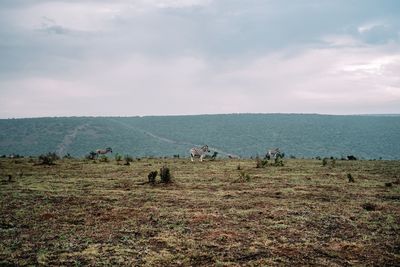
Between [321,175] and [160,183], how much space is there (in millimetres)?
8659

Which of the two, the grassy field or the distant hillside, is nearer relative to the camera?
the grassy field

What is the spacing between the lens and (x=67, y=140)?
9000cm

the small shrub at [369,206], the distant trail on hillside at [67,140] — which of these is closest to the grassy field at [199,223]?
the small shrub at [369,206]

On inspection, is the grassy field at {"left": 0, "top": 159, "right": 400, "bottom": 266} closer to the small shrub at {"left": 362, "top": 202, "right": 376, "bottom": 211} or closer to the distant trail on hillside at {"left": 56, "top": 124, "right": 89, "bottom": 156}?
the small shrub at {"left": 362, "top": 202, "right": 376, "bottom": 211}

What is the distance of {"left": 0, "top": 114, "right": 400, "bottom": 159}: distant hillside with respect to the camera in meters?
80.4

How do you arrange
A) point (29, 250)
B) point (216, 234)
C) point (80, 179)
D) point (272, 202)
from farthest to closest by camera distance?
point (80, 179) < point (272, 202) < point (216, 234) < point (29, 250)

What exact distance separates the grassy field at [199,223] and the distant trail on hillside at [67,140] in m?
65.4

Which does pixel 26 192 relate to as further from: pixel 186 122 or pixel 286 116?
pixel 286 116

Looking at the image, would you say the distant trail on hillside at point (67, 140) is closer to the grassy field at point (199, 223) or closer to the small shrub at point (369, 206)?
the grassy field at point (199, 223)

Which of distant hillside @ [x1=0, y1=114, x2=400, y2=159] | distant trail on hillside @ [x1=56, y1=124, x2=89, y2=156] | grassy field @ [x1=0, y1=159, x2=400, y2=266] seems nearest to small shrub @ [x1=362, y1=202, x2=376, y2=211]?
grassy field @ [x1=0, y1=159, x2=400, y2=266]

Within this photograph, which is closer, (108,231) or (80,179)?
(108,231)

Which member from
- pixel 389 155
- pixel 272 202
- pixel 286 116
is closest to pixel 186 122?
pixel 286 116

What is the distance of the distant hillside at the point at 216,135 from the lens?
3167 inches

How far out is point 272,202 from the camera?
13945mm
